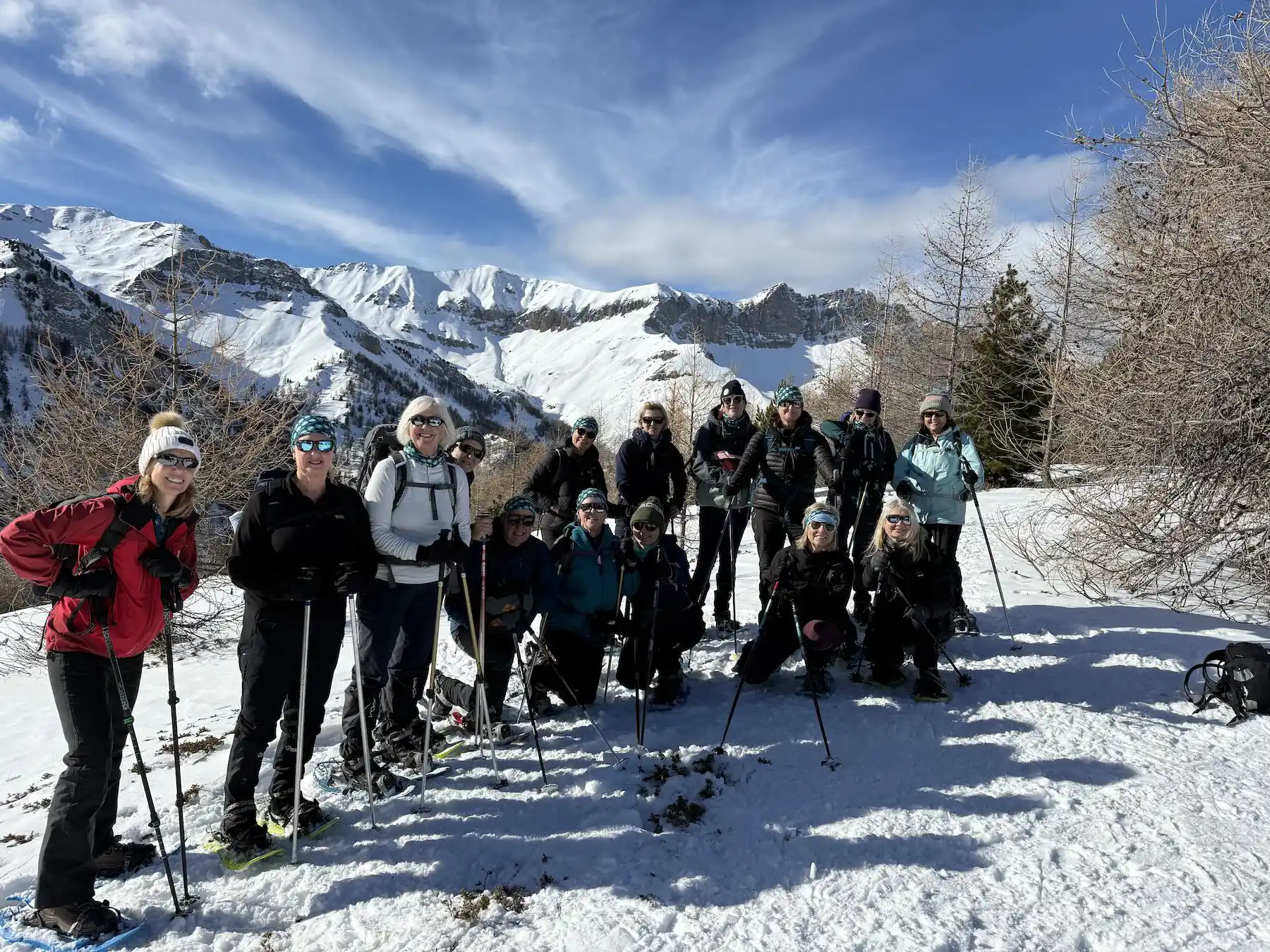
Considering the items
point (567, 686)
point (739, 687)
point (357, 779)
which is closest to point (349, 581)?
point (357, 779)

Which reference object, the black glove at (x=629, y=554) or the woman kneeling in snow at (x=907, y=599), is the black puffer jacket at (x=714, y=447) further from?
the woman kneeling in snow at (x=907, y=599)

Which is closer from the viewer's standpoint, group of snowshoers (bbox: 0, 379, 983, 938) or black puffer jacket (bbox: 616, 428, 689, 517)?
group of snowshoers (bbox: 0, 379, 983, 938)

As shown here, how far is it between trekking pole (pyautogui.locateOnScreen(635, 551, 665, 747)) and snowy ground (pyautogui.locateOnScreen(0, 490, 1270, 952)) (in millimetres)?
187

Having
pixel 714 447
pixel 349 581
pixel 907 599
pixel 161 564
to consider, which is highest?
pixel 714 447

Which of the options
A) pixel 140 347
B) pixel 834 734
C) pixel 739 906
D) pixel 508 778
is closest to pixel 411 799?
pixel 508 778

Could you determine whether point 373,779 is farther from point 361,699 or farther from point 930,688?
point 930,688

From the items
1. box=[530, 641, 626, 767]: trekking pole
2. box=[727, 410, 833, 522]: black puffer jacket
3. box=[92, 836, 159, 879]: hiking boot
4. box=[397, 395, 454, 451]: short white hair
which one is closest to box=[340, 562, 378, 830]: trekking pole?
box=[397, 395, 454, 451]: short white hair

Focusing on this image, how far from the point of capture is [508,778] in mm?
4637

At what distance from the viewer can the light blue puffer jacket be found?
6.35 meters

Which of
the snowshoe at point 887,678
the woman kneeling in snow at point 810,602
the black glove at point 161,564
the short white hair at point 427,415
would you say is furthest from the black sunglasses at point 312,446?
the snowshoe at point 887,678

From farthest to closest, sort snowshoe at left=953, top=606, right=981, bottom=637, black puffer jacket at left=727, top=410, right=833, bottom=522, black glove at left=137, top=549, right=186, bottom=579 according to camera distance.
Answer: snowshoe at left=953, top=606, right=981, bottom=637 → black puffer jacket at left=727, top=410, right=833, bottom=522 → black glove at left=137, top=549, right=186, bottom=579

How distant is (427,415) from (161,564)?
1768mm

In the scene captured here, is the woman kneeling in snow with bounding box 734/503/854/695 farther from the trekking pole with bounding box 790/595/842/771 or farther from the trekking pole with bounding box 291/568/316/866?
the trekking pole with bounding box 291/568/316/866

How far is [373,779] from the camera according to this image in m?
4.40
